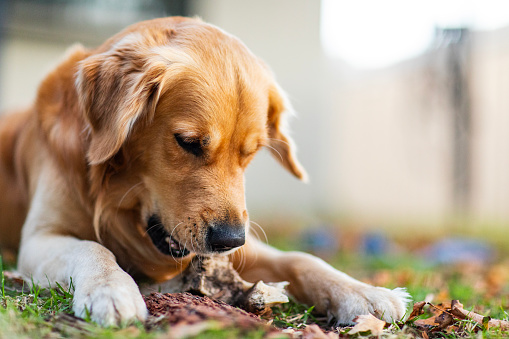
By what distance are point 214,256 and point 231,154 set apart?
47 cm

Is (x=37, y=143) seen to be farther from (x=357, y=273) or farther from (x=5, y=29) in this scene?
(x=5, y=29)

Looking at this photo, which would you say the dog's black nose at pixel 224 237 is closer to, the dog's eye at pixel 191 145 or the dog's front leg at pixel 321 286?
the dog's eye at pixel 191 145

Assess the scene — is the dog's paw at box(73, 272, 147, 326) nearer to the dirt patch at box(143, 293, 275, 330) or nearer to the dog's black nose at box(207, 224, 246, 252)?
the dirt patch at box(143, 293, 275, 330)

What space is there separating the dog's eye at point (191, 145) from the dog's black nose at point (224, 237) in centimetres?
36

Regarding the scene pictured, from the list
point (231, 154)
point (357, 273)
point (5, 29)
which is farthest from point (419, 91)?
point (231, 154)

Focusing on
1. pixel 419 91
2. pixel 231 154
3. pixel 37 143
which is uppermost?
pixel 419 91

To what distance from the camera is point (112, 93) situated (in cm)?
237

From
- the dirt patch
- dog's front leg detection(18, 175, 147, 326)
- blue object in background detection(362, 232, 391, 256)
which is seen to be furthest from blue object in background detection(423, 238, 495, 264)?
dog's front leg detection(18, 175, 147, 326)

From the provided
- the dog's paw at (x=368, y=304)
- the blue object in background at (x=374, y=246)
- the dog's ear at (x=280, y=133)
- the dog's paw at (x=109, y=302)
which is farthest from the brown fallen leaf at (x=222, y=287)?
the blue object in background at (x=374, y=246)

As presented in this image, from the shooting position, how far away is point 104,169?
2.48 meters

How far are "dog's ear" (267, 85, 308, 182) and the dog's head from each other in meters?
0.28

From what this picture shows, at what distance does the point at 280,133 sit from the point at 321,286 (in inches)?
39.1

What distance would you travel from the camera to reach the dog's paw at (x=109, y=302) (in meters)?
1.68

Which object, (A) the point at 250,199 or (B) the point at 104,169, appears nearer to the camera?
(B) the point at 104,169
